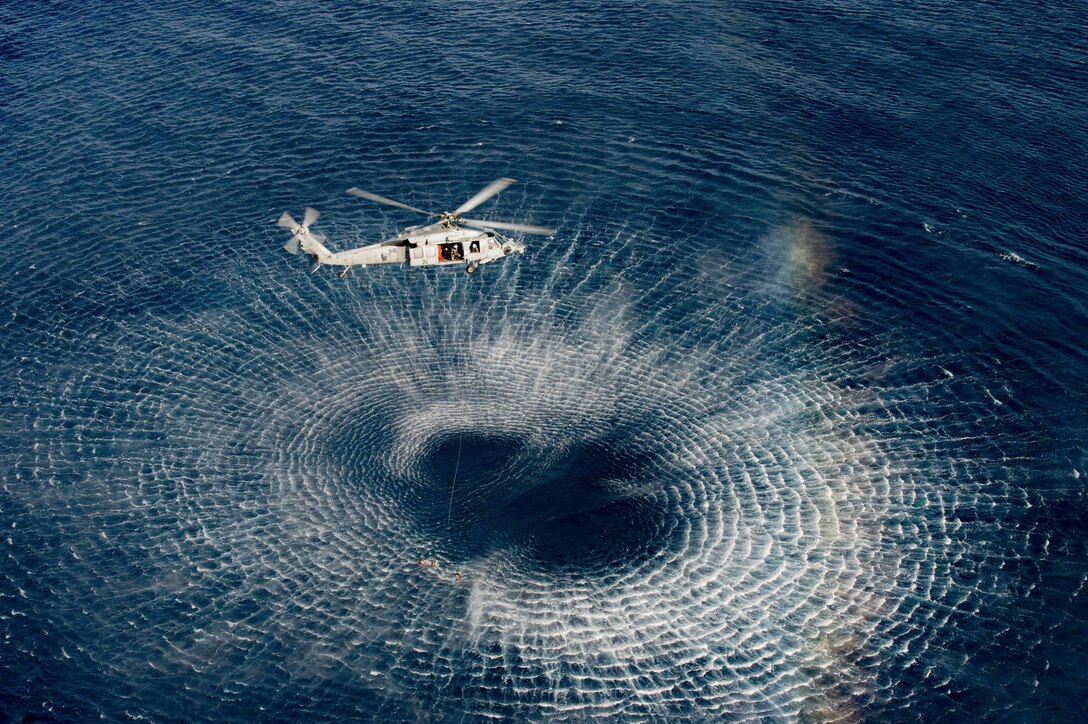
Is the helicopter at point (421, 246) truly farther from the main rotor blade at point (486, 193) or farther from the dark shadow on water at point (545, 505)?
the dark shadow on water at point (545, 505)

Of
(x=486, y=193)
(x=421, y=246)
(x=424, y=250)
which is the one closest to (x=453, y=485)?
(x=424, y=250)

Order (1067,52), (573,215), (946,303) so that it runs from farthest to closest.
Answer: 1. (1067,52)
2. (573,215)
3. (946,303)

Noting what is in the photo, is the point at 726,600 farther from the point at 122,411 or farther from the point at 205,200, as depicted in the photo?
the point at 205,200

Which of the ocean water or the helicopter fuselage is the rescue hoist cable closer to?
the ocean water

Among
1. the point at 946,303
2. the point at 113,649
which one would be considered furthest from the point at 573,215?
the point at 113,649

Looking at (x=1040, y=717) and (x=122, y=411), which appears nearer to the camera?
(x=1040, y=717)

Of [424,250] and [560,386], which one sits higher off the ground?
[424,250]

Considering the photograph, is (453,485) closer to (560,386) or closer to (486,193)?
(560,386)

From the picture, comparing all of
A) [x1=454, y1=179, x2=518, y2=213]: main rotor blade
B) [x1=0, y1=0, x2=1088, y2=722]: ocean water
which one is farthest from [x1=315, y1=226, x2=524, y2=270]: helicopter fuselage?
[x1=0, y1=0, x2=1088, y2=722]: ocean water
